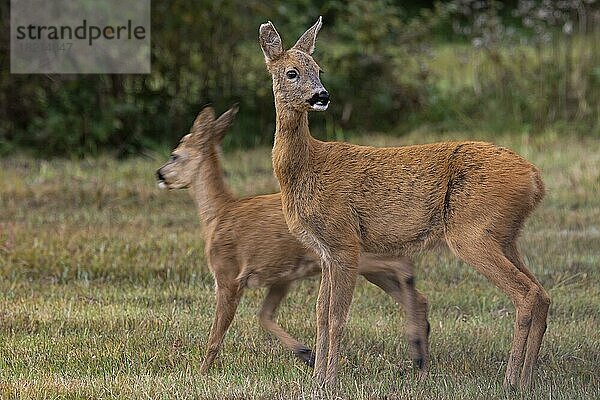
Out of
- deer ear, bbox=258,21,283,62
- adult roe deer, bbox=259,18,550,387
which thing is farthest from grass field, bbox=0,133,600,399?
deer ear, bbox=258,21,283,62

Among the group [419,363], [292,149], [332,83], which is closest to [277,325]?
[419,363]

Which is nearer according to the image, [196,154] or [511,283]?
[511,283]

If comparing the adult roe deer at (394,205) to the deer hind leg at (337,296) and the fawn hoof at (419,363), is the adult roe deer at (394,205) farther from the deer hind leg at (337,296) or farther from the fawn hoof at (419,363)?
the fawn hoof at (419,363)

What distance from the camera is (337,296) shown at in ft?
20.2

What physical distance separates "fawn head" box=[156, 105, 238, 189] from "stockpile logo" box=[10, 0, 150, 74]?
6531mm

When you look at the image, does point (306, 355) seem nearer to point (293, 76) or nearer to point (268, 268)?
point (268, 268)

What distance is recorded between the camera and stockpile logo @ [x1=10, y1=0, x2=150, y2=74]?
13.5 metres

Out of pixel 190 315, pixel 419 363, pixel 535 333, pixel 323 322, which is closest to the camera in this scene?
pixel 535 333

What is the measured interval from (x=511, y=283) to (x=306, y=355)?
49.1 inches

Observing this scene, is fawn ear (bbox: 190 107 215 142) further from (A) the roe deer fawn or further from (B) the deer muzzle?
(B) the deer muzzle

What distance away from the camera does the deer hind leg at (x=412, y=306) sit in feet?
21.9

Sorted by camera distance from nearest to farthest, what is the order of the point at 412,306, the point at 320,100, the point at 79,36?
the point at 320,100 → the point at 412,306 → the point at 79,36

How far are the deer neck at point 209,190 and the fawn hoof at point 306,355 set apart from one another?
971 mm

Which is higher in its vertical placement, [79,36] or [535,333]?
[79,36]
